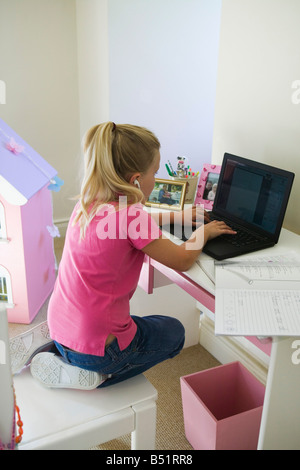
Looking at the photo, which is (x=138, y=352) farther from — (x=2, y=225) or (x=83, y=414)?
(x=2, y=225)

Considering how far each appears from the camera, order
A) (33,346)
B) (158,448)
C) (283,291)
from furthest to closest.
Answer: (158,448) < (33,346) < (283,291)

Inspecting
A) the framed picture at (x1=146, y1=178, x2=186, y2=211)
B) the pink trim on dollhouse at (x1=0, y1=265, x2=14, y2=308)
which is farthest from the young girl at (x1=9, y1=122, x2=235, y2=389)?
the pink trim on dollhouse at (x1=0, y1=265, x2=14, y2=308)

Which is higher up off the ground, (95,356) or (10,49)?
(10,49)

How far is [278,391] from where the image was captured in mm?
1041

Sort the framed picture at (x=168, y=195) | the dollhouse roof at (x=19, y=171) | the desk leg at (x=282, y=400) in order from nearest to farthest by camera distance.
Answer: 1. the desk leg at (x=282, y=400)
2. the framed picture at (x=168, y=195)
3. the dollhouse roof at (x=19, y=171)

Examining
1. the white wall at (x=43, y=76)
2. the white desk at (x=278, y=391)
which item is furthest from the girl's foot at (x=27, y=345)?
the white wall at (x=43, y=76)

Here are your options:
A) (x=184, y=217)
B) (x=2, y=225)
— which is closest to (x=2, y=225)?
(x=2, y=225)

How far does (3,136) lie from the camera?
200 cm

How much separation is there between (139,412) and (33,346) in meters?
0.35

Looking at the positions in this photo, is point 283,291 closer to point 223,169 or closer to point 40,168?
point 223,169

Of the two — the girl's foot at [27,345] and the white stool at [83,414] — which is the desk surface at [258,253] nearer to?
the white stool at [83,414]

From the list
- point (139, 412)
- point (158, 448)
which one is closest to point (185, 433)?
point (158, 448)

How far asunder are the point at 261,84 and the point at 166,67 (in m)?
1.11

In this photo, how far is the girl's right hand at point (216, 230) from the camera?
51.1 inches
